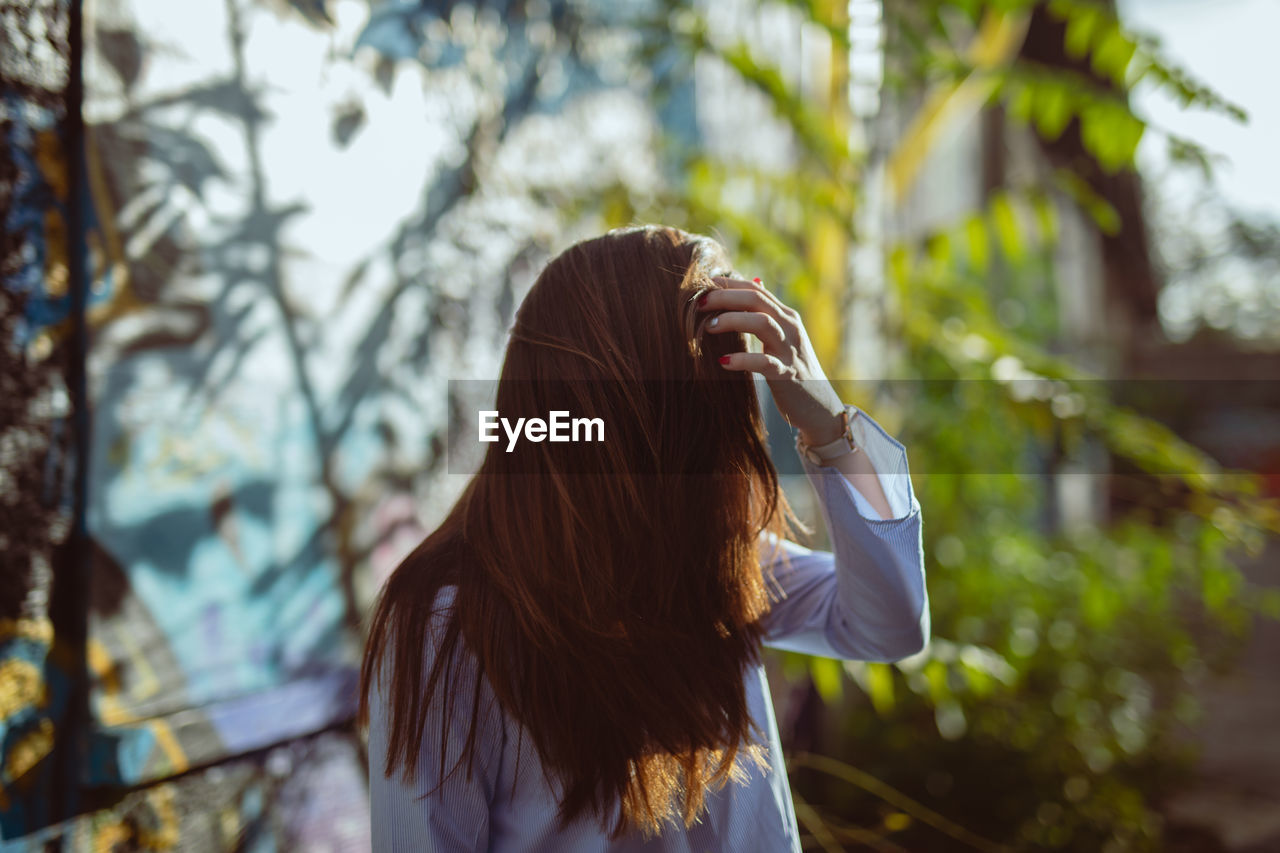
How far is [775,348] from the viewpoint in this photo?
42.7 inches

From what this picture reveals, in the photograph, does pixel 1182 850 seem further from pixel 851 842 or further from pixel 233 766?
pixel 233 766

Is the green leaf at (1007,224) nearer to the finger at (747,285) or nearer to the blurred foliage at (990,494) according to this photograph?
the blurred foliage at (990,494)

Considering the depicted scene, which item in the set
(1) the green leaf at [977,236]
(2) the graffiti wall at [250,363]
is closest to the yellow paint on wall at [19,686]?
(2) the graffiti wall at [250,363]

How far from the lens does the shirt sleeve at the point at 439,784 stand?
3.34ft

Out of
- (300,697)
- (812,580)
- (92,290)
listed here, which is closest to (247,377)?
(92,290)

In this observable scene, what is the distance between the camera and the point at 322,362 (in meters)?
2.07

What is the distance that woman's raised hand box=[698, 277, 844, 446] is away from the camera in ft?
3.53

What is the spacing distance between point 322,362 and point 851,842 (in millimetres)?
1943

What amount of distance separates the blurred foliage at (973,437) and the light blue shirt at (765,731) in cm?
69

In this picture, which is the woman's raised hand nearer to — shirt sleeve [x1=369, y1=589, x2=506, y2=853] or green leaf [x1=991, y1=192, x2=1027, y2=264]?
shirt sleeve [x1=369, y1=589, x2=506, y2=853]

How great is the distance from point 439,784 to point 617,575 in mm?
332

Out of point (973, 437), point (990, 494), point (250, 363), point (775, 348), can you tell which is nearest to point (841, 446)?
point (775, 348)

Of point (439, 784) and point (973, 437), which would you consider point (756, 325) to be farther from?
point (973, 437)

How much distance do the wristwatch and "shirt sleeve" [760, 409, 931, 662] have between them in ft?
0.03
